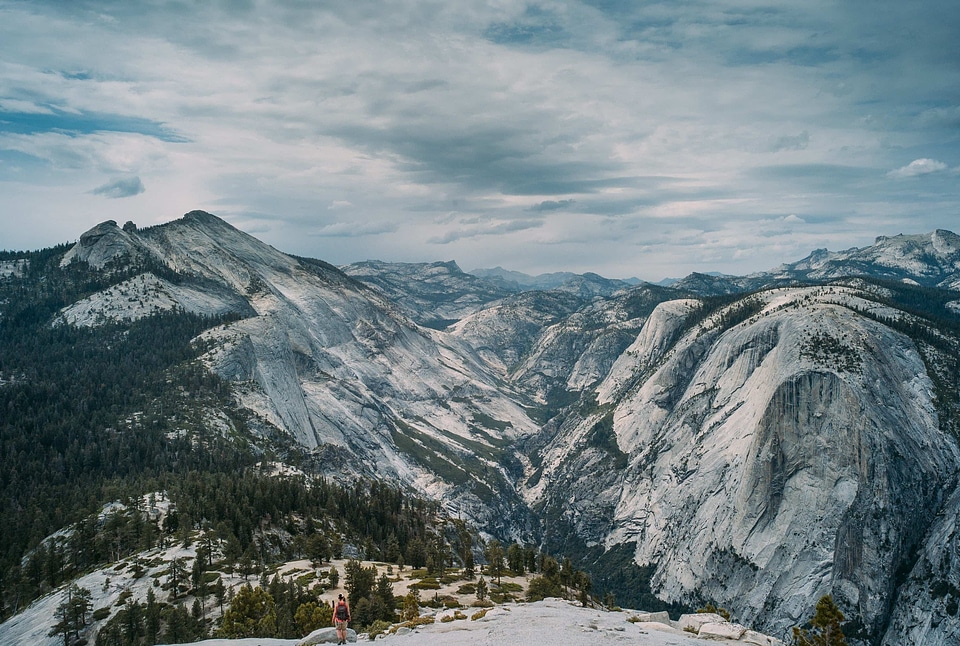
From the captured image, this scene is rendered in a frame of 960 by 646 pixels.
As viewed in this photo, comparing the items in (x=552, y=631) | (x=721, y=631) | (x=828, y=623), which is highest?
(x=552, y=631)

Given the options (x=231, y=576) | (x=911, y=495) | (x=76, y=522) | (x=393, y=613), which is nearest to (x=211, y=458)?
(x=76, y=522)

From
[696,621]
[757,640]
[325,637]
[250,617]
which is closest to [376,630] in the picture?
[325,637]

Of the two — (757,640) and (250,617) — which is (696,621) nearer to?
(757,640)

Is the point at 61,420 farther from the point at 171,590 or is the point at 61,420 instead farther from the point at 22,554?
the point at 171,590

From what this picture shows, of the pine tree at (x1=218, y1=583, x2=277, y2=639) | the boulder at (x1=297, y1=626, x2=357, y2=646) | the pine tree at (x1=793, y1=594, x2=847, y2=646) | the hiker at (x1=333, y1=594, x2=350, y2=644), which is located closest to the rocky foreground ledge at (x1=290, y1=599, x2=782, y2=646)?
the boulder at (x1=297, y1=626, x2=357, y2=646)

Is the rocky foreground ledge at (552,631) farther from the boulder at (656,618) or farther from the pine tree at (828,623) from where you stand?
the pine tree at (828,623)

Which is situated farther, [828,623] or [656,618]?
[828,623]

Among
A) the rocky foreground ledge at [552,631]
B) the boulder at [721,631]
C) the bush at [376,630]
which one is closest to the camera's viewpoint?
the rocky foreground ledge at [552,631]

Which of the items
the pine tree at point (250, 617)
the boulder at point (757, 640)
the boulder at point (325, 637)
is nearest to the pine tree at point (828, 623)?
the boulder at point (757, 640)
